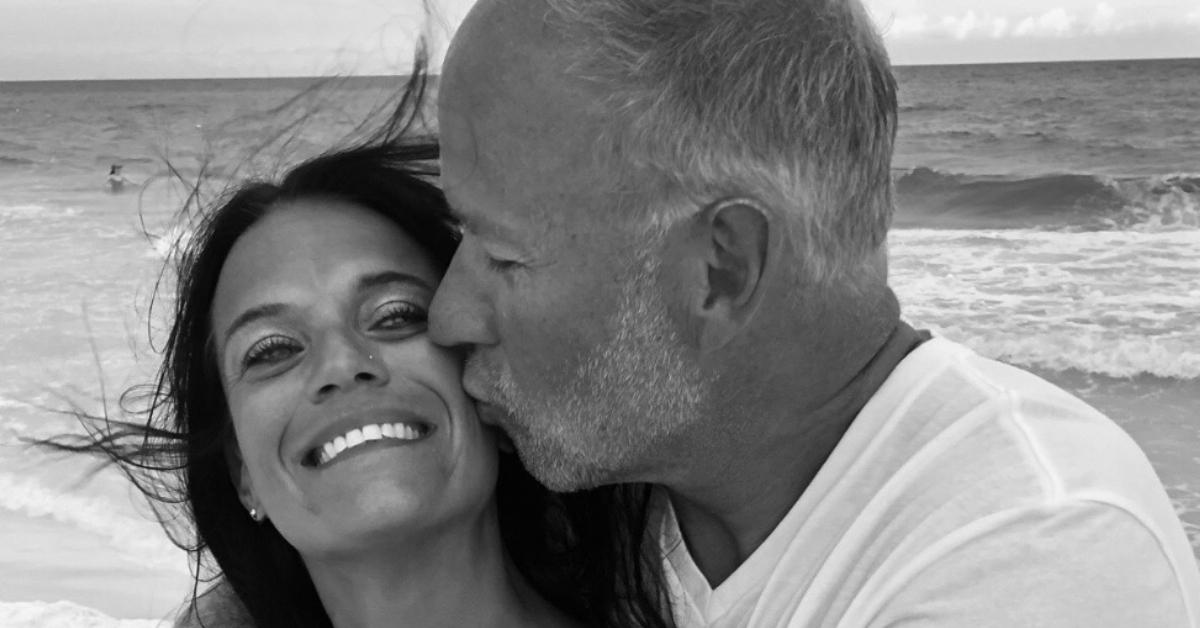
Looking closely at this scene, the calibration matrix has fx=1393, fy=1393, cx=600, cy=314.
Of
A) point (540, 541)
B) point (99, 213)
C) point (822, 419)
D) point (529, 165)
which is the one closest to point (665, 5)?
point (529, 165)

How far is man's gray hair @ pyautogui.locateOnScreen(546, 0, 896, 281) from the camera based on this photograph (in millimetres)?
1783

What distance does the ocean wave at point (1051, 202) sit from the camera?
12547 millimetres

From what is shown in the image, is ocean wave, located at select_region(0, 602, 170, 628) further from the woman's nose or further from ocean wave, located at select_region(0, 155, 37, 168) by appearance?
ocean wave, located at select_region(0, 155, 37, 168)

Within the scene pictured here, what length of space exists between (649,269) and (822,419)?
1.11 ft

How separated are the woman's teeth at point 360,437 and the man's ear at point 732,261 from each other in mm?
514

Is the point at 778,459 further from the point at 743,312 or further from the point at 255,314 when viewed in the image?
the point at 255,314

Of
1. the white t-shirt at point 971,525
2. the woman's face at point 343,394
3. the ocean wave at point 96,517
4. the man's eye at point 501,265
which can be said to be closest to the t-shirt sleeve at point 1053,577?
the white t-shirt at point 971,525

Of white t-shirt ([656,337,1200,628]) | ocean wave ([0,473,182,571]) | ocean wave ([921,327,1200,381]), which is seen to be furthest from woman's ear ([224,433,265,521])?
ocean wave ([921,327,1200,381])

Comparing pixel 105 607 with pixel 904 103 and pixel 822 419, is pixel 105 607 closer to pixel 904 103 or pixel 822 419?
pixel 822 419

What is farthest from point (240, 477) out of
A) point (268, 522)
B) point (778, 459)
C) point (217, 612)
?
point (778, 459)

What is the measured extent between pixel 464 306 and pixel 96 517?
381 centimetres

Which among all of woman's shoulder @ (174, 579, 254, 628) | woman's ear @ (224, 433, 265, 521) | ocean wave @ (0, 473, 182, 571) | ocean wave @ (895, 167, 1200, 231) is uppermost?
woman's ear @ (224, 433, 265, 521)

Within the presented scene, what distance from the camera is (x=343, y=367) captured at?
2.13m

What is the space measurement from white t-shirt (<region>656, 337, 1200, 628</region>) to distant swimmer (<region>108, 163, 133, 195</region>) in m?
14.9
